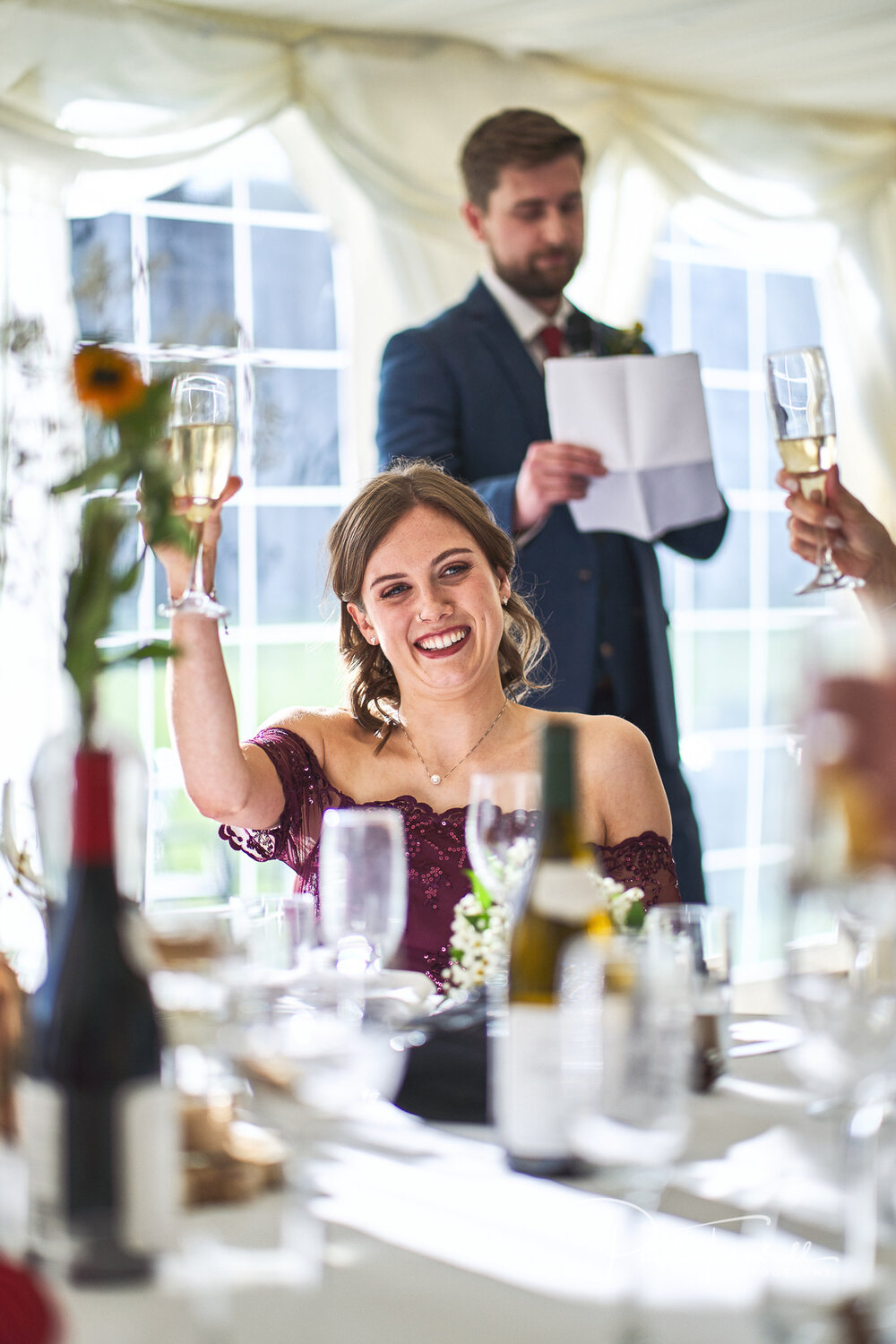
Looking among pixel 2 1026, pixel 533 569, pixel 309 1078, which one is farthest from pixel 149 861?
pixel 533 569

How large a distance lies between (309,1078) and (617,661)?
204cm

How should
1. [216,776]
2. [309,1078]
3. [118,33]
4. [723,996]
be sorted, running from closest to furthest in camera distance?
[309,1078] → [723,996] → [216,776] → [118,33]

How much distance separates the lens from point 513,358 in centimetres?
281

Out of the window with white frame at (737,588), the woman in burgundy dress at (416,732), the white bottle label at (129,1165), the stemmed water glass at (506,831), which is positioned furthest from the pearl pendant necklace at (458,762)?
the window with white frame at (737,588)

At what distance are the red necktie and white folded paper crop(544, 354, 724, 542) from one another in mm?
513

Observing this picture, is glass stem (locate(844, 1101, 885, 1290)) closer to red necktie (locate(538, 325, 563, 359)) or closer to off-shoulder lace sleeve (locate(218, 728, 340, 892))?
off-shoulder lace sleeve (locate(218, 728, 340, 892))

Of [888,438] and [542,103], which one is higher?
[542,103]

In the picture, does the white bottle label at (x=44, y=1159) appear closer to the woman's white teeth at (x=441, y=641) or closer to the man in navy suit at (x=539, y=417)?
the woman's white teeth at (x=441, y=641)

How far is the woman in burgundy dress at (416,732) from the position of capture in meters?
1.83

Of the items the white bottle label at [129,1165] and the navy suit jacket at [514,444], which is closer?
the white bottle label at [129,1165]

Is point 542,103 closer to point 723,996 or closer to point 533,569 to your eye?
point 533,569

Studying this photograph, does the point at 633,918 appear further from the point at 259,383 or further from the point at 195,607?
the point at 259,383

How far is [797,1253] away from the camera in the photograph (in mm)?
802

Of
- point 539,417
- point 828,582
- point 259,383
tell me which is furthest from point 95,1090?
point 259,383
